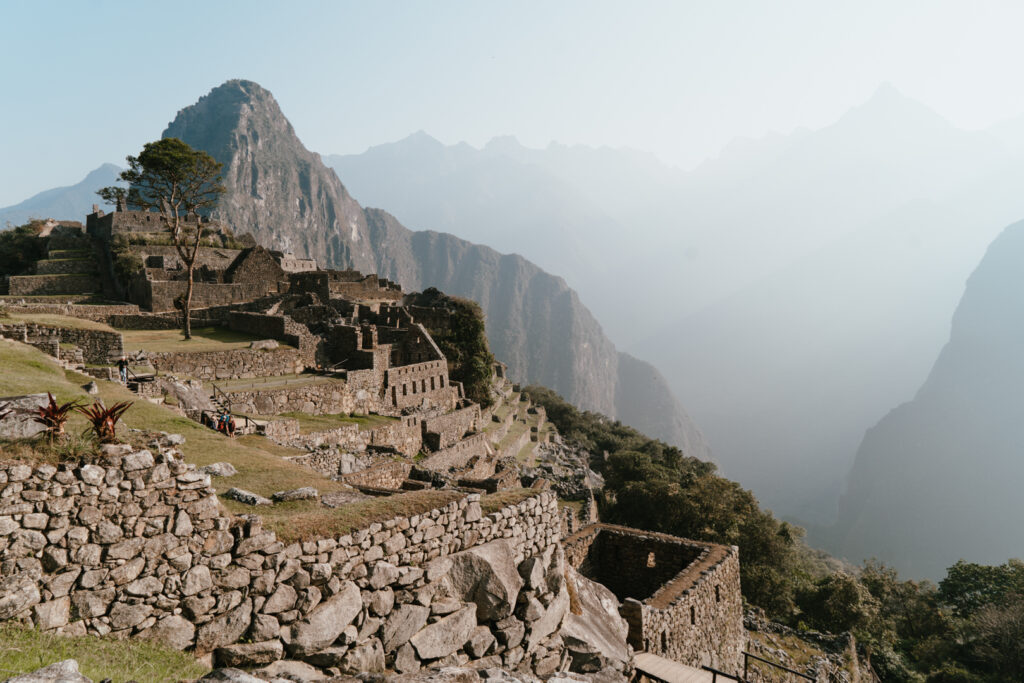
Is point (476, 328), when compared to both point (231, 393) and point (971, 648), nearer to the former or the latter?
point (231, 393)

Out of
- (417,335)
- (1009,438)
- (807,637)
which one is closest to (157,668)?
(807,637)

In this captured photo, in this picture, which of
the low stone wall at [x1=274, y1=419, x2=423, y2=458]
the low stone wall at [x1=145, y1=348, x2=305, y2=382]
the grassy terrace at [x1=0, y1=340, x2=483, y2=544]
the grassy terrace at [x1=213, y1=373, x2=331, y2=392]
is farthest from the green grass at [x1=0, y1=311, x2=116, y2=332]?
the low stone wall at [x1=274, y1=419, x2=423, y2=458]

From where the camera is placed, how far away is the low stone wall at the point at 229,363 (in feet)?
66.2

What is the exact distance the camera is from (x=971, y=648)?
23.9 meters

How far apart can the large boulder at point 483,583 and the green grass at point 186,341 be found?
20.6 meters

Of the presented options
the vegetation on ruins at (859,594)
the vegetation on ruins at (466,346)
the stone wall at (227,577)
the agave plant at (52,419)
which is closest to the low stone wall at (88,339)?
the agave plant at (52,419)

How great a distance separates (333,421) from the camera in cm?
2167

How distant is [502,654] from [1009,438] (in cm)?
21986

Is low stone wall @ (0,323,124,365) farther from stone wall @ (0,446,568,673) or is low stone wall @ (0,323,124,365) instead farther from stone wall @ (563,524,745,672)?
stone wall @ (563,524,745,672)

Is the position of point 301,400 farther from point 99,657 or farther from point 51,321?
point 99,657

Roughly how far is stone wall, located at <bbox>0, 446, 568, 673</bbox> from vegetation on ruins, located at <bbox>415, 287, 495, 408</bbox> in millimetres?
33898

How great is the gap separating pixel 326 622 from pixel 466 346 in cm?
3597

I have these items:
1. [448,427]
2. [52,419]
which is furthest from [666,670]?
[448,427]

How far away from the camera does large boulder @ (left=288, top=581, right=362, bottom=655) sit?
4.75 metres
